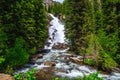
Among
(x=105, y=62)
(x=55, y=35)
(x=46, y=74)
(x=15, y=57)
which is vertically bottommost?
(x=46, y=74)

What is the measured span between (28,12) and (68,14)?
7.77 metres

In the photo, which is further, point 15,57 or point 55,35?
point 55,35

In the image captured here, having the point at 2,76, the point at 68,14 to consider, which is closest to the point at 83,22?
the point at 68,14

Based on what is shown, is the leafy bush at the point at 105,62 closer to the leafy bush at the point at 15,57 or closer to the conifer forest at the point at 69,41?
the conifer forest at the point at 69,41

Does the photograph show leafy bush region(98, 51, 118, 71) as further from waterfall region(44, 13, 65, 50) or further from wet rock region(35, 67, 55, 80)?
waterfall region(44, 13, 65, 50)

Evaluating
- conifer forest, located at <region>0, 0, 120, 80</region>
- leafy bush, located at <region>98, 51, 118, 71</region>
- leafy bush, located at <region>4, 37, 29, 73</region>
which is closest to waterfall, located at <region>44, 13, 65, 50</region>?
conifer forest, located at <region>0, 0, 120, 80</region>

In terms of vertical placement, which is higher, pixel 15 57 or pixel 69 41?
pixel 69 41

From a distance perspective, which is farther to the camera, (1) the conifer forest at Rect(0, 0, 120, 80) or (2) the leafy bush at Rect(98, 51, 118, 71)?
(2) the leafy bush at Rect(98, 51, 118, 71)

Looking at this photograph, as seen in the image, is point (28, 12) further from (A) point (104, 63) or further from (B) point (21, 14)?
(A) point (104, 63)

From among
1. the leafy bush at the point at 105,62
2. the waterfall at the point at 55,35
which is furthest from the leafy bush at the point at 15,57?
the waterfall at the point at 55,35

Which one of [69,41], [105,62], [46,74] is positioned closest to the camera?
[46,74]

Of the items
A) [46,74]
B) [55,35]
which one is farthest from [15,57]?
[55,35]

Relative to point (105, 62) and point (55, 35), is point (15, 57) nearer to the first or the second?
point (105, 62)

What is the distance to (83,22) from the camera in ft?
127
